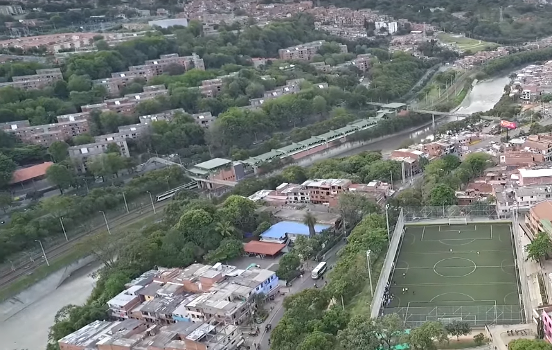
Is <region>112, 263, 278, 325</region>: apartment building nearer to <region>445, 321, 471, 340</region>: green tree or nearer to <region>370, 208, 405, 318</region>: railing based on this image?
<region>370, 208, 405, 318</region>: railing

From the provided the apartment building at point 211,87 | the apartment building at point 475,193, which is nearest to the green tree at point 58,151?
the apartment building at point 211,87

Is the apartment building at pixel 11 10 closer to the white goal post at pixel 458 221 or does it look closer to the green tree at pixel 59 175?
the green tree at pixel 59 175

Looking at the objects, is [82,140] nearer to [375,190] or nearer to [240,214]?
[240,214]

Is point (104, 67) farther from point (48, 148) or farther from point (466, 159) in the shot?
point (466, 159)

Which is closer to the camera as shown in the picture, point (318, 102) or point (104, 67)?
point (318, 102)

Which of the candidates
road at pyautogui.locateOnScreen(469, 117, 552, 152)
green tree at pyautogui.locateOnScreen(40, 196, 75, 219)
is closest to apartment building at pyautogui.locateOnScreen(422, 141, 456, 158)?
road at pyautogui.locateOnScreen(469, 117, 552, 152)

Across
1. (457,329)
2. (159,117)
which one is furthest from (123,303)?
(159,117)

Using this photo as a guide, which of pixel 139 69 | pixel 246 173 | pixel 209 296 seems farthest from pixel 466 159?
pixel 139 69
